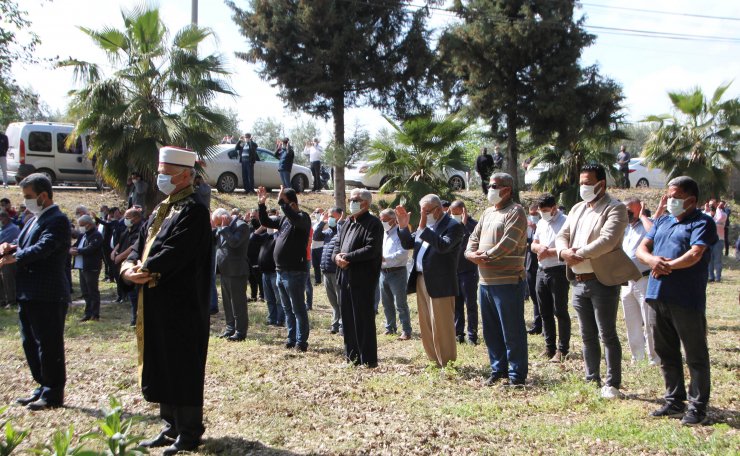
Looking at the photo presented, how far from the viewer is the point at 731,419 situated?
5664mm

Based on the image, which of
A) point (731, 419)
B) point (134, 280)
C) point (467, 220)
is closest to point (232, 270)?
point (467, 220)

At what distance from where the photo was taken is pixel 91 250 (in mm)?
12039

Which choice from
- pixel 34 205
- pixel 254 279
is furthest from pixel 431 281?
pixel 254 279

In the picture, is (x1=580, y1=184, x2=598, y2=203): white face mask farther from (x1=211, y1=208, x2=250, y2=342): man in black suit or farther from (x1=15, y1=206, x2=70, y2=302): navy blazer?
(x1=211, y1=208, x2=250, y2=342): man in black suit

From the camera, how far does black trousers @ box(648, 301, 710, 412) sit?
550 centimetres

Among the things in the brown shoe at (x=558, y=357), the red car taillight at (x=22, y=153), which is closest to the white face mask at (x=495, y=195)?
the brown shoe at (x=558, y=357)

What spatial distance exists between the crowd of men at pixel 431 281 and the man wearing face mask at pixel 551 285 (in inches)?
0.6

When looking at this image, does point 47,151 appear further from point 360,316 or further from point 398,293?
point 360,316

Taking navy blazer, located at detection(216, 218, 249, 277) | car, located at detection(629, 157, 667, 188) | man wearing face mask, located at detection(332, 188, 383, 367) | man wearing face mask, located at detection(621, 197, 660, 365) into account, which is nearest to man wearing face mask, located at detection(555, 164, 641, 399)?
man wearing face mask, located at detection(621, 197, 660, 365)

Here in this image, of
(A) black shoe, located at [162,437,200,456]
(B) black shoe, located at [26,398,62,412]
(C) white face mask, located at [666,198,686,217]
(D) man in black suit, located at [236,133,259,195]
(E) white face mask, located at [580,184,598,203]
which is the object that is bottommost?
(A) black shoe, located at [162,437,200,456]

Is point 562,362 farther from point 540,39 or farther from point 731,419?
point 540,39

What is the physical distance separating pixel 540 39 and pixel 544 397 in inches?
689

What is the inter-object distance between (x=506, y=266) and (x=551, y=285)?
1524 mm

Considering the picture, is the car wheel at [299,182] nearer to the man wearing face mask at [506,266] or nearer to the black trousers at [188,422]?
the man wearing face mask at [506,266]
